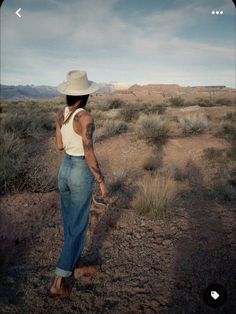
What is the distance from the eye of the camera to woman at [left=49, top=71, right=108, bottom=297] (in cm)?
375

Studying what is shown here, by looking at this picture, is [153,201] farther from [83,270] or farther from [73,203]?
[73,203]

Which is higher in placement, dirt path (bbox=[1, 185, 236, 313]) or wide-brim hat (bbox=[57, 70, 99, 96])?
wide-brim hat (bbox=[57, 70, 99, 96])

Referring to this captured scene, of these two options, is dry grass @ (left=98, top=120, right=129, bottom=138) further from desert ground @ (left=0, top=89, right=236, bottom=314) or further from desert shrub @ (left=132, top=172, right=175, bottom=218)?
desert shrub @ (left=132, top=172, right=175, bottom=218)

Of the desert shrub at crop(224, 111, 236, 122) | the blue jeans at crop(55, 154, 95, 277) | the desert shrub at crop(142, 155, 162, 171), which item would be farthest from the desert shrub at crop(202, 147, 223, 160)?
the blue jeans at crop(55, 154, 95, 277)

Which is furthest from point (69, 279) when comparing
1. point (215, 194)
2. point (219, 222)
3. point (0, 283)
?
point (215, 194)

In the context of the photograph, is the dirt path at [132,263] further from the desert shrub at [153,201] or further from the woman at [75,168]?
the woman at [75,168]

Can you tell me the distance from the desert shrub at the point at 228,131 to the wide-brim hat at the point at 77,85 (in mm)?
12043

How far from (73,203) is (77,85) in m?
1.28

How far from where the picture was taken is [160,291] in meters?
4.14

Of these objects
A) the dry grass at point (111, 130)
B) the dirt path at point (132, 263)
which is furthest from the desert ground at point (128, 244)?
the dry grass at point (111, 130)

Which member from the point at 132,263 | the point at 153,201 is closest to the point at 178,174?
the point at 153,201

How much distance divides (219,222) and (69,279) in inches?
112

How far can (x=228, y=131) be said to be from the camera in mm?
16109

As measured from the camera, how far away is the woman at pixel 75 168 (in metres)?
3.75
